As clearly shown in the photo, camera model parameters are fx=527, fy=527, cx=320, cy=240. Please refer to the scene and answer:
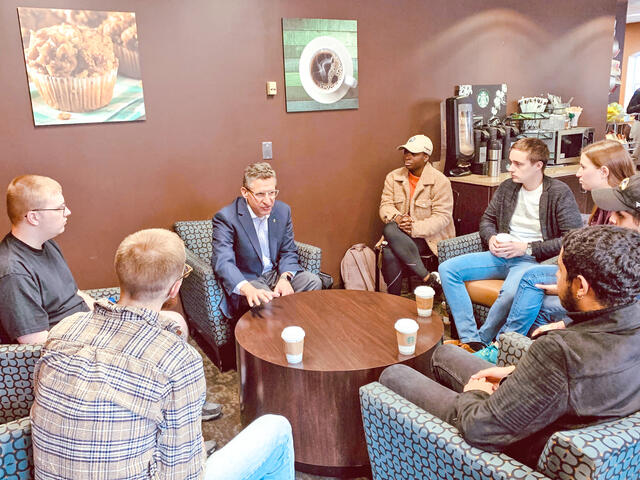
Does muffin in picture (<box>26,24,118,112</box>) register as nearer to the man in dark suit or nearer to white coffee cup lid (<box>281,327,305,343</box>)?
the man in dark suit

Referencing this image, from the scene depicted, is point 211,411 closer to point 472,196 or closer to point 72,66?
point 72,66

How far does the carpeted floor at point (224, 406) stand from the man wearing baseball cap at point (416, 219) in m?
1.45

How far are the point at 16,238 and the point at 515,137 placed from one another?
3.98 metres

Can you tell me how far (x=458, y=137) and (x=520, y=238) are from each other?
137cm

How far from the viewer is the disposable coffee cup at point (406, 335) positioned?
6.71 ft

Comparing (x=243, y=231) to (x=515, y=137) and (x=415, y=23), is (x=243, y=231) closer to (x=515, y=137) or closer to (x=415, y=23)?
(x=415, y=23)

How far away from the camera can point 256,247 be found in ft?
10.2

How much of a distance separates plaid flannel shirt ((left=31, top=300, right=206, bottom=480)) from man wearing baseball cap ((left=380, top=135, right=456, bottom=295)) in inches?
107

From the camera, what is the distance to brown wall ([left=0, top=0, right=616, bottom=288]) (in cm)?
325

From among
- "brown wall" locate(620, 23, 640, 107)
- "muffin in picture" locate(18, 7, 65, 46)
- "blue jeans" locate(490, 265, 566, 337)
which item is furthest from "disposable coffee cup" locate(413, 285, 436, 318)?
"brown wall" locate(620, 23, 640, 107)

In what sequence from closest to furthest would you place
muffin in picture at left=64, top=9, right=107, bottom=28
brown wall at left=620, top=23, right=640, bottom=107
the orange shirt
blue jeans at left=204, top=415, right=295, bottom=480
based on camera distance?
1. blue jeans at left=204, top=415, right=295, bottom=480
2. muffin in picture at left=64, top=9, right=107, bottom=28
3. the orange shirt
4. brown wall at left=620, top=23, right=640, bottom=107

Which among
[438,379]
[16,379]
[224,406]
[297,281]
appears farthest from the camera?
[297,281]

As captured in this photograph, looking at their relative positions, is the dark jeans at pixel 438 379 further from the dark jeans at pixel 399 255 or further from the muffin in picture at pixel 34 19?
the muffin in picture at pixel 34 19

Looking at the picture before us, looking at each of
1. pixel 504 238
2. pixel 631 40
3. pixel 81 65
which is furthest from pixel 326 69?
pixel 631 40
